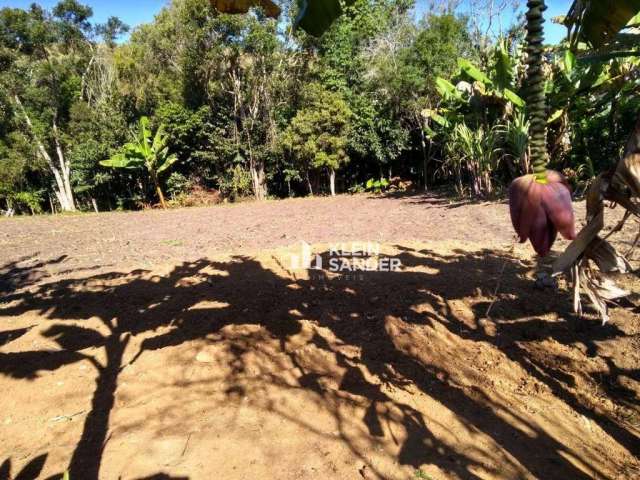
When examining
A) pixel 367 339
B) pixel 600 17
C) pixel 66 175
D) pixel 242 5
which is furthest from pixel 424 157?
pixel 66 175

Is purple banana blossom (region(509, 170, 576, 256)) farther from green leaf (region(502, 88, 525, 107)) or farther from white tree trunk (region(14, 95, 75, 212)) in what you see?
white tree trunk (region(14, 95, 75, 212))

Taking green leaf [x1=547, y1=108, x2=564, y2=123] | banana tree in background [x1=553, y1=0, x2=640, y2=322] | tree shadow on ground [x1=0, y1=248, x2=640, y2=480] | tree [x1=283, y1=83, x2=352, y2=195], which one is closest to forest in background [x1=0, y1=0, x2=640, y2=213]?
tree [x1=283, y1=83, x2=352, y2=195]

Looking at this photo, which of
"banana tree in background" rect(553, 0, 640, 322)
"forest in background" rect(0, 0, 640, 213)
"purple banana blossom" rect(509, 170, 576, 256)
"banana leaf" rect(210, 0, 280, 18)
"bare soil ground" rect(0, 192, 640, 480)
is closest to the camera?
"purple banana blossom" rect(509, 170, 576, 256)

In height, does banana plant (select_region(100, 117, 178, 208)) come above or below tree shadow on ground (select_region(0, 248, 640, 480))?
above

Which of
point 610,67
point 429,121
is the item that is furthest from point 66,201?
point 610,67

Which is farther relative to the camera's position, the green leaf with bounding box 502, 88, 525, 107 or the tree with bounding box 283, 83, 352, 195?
the tree with bounding box 283, 83, 352, 195

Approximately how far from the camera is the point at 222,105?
14.2 metres

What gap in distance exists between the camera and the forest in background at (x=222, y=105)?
12133mm

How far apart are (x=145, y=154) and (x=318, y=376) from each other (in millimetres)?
11931

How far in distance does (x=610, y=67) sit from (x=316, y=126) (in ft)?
25.9

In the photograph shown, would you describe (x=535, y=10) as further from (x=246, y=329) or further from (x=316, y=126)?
(x=316, y=126)

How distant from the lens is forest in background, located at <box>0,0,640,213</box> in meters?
12.1

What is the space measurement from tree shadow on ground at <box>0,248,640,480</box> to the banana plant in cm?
908

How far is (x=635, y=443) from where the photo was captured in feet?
6.22
